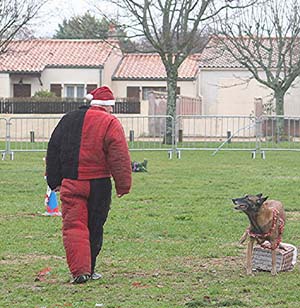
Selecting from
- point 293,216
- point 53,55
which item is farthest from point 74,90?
point 293,216

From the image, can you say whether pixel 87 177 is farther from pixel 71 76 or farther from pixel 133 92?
pixel 133 92

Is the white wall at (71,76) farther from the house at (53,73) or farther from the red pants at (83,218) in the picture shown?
the red pants at (83,218)

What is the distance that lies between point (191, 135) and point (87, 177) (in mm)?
23627

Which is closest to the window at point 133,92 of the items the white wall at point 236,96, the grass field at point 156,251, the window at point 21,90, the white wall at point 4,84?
the white wall at point 236,96

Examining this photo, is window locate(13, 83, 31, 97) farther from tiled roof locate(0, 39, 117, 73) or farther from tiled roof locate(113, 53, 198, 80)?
tiled roof locate(113, 53, 198, 80)

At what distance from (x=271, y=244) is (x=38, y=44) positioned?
47672mm

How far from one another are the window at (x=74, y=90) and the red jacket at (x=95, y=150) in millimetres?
43543

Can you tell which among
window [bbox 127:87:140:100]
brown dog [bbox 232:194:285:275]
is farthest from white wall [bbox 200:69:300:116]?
brown dog [bbox 232:194:285:275]

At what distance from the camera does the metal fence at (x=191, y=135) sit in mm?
28219

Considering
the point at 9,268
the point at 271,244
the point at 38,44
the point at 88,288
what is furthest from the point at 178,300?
the point at 38,44

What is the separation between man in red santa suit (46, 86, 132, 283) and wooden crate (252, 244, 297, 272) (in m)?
1.48

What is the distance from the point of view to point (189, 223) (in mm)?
12242

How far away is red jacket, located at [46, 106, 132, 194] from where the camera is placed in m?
8.30

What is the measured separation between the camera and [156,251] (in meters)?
9.96
